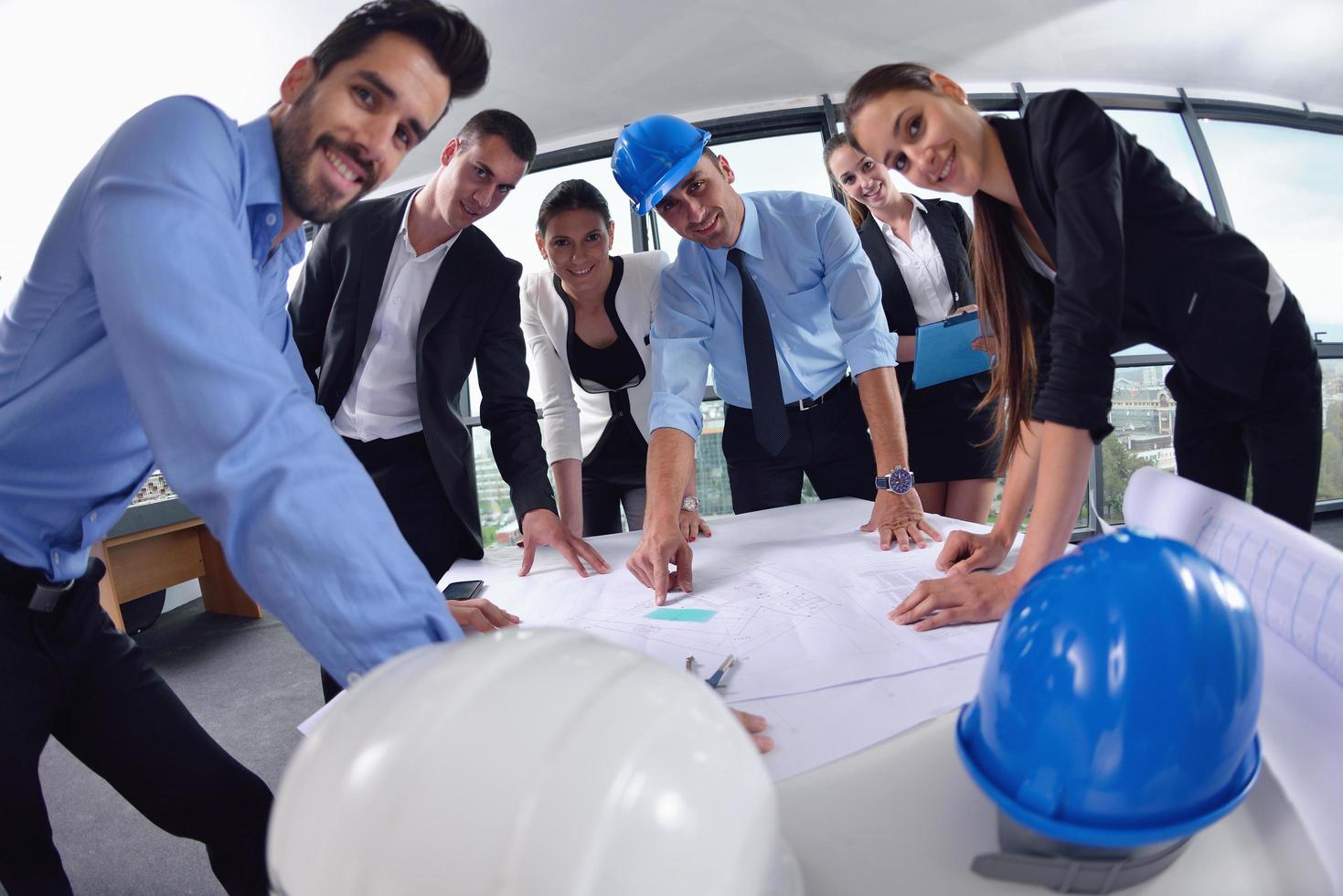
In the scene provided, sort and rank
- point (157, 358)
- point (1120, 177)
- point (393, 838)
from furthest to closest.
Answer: point (1120, 177), point (157, 358), point (393, 838)

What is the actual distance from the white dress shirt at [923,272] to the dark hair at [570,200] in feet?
3.72

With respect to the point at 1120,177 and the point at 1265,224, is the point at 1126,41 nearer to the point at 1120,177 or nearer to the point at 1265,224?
the point at 1265,224

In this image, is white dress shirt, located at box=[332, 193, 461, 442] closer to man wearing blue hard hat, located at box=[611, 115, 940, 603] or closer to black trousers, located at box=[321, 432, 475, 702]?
black trousers, located at box=[321, 432, 475, 702]

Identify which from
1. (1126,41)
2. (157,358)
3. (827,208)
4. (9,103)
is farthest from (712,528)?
(1126,41)

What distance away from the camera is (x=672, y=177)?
5.56 ft

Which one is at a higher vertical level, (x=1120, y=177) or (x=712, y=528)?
(x=1120, y=177)

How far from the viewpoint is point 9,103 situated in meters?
3.69

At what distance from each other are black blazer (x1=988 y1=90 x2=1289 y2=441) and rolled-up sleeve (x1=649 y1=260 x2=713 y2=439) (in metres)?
0.89

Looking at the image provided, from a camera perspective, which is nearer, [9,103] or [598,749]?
[598,749]

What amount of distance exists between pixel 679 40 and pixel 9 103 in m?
3.53

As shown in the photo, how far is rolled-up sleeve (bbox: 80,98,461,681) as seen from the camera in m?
0.63

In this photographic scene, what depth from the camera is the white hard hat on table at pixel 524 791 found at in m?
0.32

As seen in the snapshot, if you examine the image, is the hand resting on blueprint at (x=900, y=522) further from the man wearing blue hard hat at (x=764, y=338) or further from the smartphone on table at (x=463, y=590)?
the smartphone on table at (x=463, y=590)

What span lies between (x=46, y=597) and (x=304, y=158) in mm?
682
